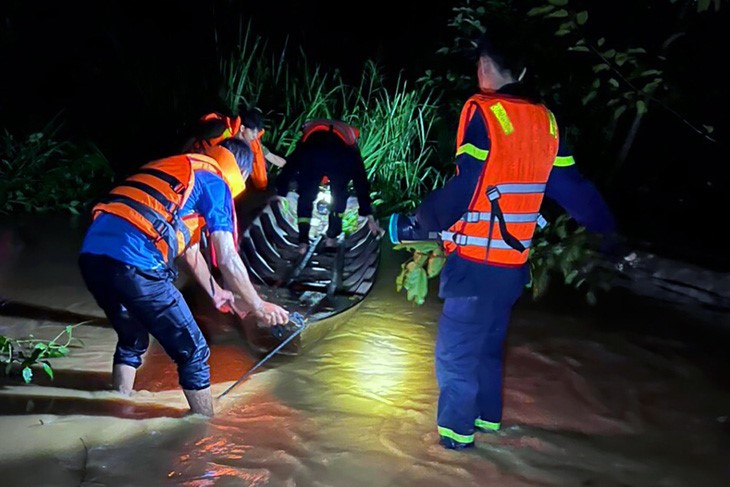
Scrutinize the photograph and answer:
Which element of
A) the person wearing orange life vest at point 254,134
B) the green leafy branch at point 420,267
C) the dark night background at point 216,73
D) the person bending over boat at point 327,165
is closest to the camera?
the green leafy branch at point 420,267

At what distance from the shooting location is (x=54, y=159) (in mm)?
9188

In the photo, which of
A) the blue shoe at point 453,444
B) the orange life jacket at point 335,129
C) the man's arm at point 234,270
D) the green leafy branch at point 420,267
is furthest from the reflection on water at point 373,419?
the orange life jacket at point 335,129

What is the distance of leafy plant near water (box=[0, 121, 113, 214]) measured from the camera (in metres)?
8.00

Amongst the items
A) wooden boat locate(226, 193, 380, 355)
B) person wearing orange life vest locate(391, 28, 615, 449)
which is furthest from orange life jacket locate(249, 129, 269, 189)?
A: person wearing orange life vest locate(391, 28, 615, 449)

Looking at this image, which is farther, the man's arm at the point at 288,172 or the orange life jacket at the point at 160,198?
the man's arm at the point at 288,172

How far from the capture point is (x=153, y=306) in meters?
3.41

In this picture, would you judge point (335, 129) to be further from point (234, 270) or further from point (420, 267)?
point (234, 270)

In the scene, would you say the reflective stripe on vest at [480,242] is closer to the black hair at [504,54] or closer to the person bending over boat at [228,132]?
the black hair at [504,54]

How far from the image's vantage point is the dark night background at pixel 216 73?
24.9 ft

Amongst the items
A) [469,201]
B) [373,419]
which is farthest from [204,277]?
[469,201]

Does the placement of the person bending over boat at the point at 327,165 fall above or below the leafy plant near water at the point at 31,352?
above

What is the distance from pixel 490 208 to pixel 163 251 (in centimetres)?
164

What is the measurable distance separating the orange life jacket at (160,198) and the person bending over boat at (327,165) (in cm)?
265

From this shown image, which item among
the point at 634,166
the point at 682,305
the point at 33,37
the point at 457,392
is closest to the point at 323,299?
the point at 457,392
